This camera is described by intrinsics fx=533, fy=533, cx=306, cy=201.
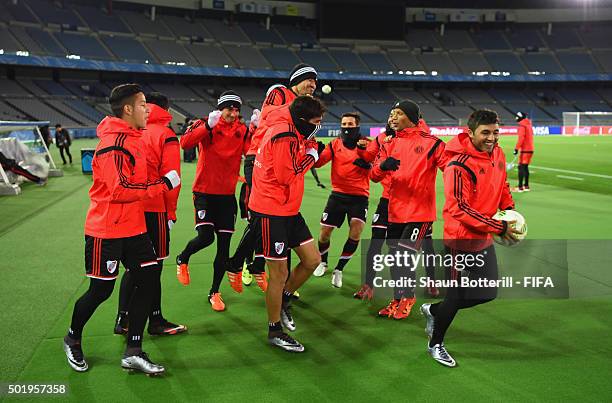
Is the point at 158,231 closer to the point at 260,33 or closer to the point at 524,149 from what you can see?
the point at 524,149

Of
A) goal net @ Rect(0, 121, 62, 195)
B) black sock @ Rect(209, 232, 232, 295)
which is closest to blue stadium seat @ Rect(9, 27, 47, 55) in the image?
goal net @ Rect(0, 121, 62, 195)

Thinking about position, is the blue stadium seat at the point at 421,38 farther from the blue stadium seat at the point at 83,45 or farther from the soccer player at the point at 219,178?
the soccer player at the point at 219,178

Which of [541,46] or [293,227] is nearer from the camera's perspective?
[293,227]

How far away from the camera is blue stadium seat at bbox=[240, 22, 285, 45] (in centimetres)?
6238

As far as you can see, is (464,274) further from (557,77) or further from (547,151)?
(557,77)

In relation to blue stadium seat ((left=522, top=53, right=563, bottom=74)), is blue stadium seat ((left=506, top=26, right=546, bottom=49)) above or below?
above

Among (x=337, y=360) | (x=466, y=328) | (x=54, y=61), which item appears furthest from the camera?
(x=54, y=61)

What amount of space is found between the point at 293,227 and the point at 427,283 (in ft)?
8.18

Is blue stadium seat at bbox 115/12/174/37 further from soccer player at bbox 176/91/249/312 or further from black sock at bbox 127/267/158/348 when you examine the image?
black sock at bbox 127/267/158/348

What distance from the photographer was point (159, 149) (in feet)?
16.5

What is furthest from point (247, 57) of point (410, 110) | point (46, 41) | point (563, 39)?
point (410, 110)

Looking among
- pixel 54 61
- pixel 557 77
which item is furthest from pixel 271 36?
pixel 557 77

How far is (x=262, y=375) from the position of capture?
449 cm

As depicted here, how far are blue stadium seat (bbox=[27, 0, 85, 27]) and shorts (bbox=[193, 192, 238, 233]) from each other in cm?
5216
